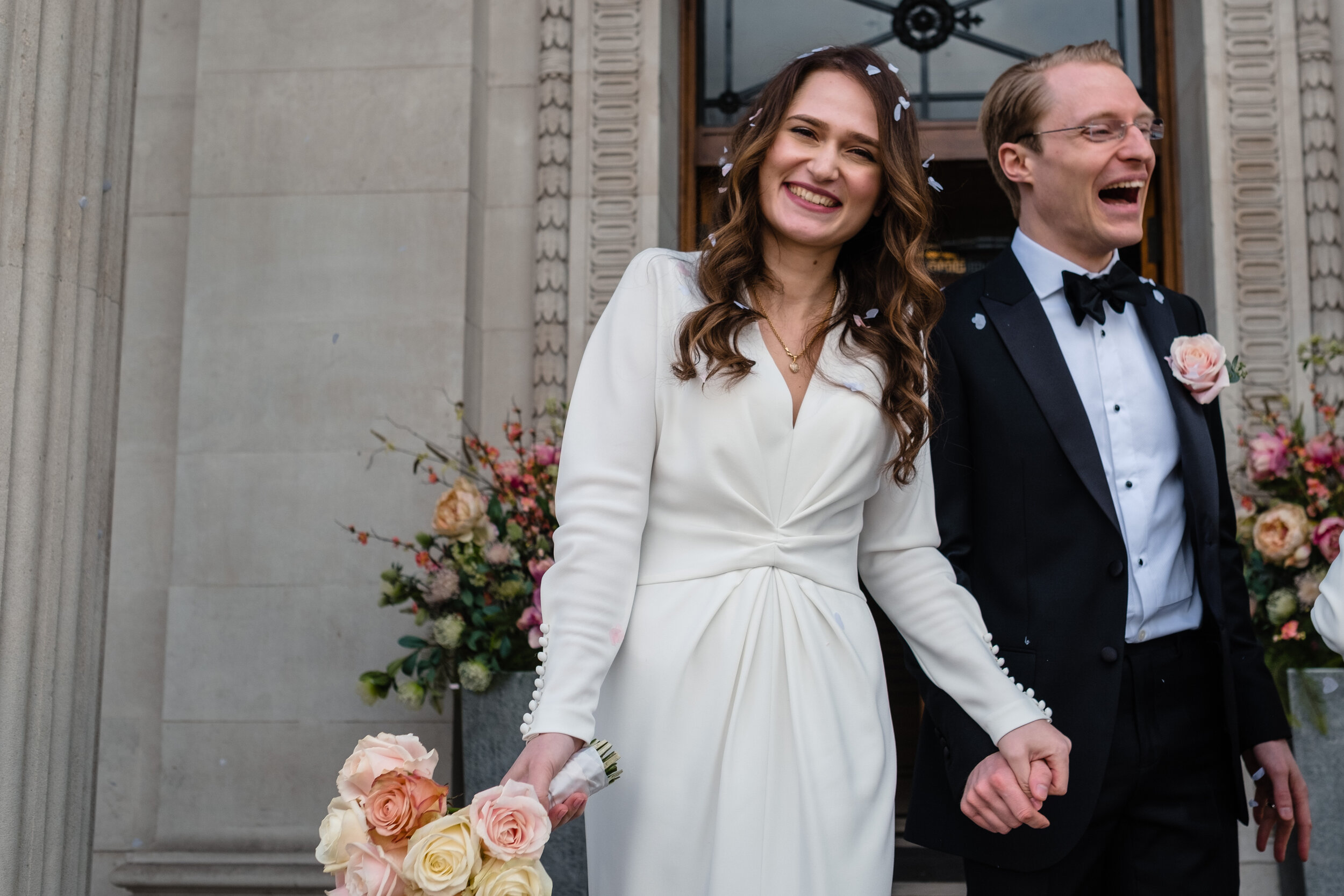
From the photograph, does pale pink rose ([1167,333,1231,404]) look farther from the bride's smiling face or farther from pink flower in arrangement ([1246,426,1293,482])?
pink flower in arrangement ([1246,426,1293,482])

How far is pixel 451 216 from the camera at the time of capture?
4988 millimetres

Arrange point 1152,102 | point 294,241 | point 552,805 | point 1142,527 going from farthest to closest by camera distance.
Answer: point 1152,102, point 294,241, point 1142,527, point 552,805

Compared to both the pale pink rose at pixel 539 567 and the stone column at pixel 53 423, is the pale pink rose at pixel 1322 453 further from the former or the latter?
the stone column at pixel 53 423

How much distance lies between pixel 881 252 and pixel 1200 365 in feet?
2.50

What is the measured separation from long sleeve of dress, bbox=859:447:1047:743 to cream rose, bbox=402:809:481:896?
36.5 inches

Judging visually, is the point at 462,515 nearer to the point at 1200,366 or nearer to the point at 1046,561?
the point at 1046,561

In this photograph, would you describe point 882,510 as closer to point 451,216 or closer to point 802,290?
point 802,290

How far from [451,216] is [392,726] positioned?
2.00 m

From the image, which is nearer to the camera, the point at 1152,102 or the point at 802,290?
the point at 802,290

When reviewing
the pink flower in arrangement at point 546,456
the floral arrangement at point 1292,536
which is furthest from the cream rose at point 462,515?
the floral arrangement at point 1292,536

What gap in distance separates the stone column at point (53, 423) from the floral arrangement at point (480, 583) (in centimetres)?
116

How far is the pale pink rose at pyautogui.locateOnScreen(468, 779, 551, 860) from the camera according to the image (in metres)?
1.55

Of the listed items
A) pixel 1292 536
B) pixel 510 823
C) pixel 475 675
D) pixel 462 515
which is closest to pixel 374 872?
pixel 510 823

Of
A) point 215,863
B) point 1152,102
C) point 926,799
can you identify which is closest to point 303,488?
point 215,863
